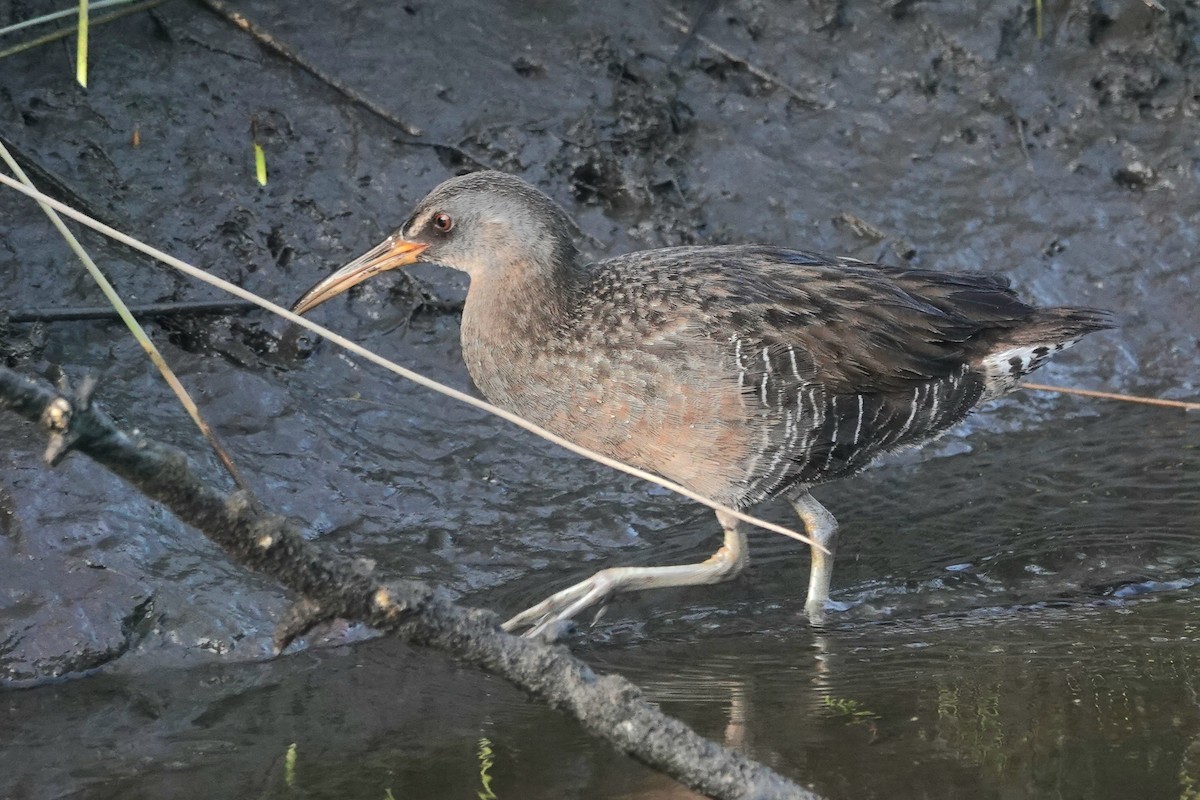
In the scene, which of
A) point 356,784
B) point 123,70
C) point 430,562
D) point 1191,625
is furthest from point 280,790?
point 123,70

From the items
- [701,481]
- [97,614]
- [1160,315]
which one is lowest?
[97,614]

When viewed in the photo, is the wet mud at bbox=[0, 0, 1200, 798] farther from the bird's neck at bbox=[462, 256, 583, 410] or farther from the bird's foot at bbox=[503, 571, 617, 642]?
the bird's neck at bbox=[462, 256, 583, 410]

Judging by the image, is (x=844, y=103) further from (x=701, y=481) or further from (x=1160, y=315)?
(x=701, y=481)

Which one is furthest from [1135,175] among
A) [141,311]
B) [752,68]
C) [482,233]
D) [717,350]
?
[141,311]

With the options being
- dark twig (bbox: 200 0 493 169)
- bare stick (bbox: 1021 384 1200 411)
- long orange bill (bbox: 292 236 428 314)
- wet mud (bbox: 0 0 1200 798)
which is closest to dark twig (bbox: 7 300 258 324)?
wet mud (bbox: 0 0 1200 798)

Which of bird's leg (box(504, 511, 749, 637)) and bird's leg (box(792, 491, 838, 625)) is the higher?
bird's leg (box(792, 491, 838, 625))

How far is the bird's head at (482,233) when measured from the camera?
14.8 ft

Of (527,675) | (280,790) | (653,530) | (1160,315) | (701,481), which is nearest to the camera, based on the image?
(527,675)

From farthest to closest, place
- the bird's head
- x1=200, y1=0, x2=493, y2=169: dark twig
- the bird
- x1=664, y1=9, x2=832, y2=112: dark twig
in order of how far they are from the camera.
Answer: x1=664, y1=9, x2=832, y2=112: dark twig
x1=200, y1=0, x2=493, y2=169: dark twig
the bird's head
the bird

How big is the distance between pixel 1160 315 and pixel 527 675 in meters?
4.38

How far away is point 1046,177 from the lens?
630cm

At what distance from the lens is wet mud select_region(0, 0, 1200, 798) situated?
352 cm

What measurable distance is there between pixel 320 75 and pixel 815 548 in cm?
273

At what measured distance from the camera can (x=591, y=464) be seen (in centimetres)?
518
